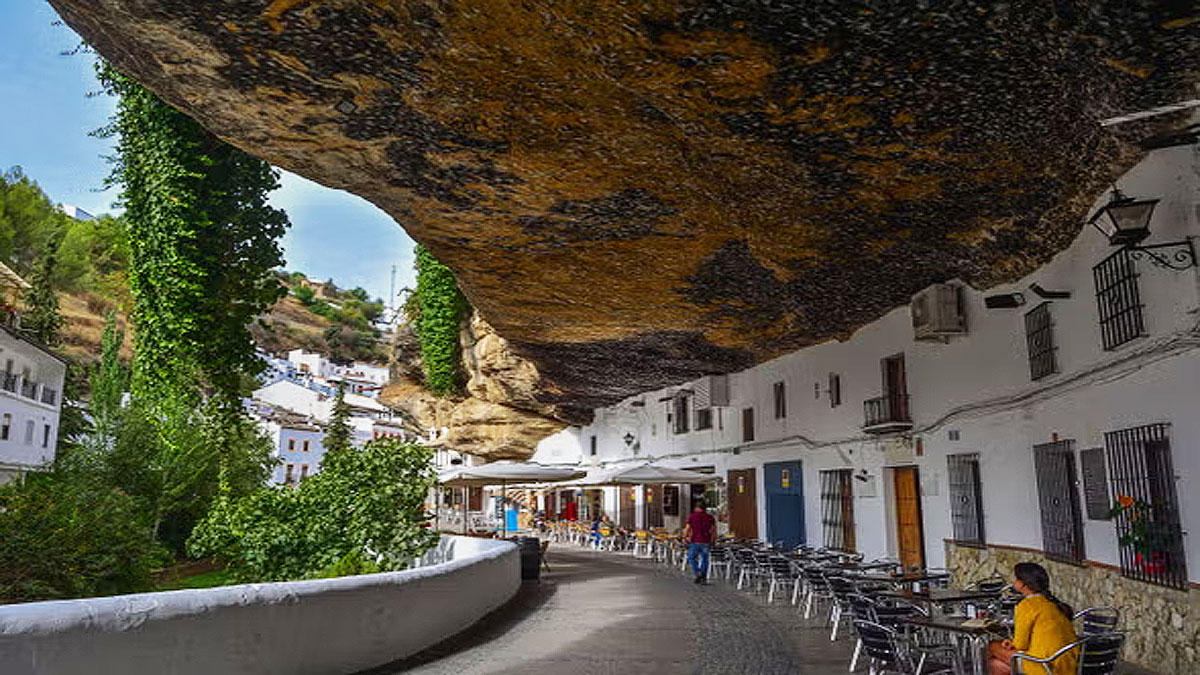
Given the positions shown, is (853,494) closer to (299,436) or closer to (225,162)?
(225,162)

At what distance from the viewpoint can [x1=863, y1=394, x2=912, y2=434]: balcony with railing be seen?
14.0 metres

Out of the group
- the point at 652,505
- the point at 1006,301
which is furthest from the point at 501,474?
the point at 1006,301

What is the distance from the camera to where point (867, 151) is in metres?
7.78

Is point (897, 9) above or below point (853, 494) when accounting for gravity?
above

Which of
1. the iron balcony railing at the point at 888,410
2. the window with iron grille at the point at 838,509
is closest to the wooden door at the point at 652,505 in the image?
the window with iron grille at the point at 838,509

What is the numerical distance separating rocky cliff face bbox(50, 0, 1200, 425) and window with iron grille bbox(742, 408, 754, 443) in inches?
372

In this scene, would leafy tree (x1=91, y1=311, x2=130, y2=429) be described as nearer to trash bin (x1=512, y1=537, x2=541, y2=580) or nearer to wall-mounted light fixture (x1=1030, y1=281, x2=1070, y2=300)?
trash bin (x1=512, y1=537, x2=541, y2=580)

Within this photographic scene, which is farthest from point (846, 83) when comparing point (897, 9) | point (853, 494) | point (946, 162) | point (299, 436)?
point (299, 436)

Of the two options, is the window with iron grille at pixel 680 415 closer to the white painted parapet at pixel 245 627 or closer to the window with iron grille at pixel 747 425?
the window with iron grille at pixel 747 425

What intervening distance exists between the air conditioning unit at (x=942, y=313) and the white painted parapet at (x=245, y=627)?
24.9ft

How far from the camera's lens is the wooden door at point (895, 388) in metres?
14.3

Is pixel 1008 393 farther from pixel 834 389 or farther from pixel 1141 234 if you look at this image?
pixel 834 389

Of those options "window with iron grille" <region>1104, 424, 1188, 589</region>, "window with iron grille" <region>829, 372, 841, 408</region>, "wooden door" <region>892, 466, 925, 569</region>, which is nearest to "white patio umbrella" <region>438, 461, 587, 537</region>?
"window with iron grille" <region>829, 372, 841, 408</region>

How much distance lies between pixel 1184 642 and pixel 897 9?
6.08 metres
